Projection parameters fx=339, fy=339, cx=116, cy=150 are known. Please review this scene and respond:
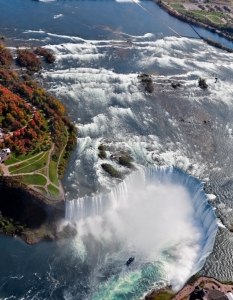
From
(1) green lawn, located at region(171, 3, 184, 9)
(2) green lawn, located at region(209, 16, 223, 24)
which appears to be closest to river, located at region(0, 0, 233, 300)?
(1) green lawn, located at region(171, 3, 184, 9)

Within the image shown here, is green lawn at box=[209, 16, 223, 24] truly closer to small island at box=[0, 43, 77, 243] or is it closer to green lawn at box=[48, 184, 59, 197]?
small island at box=[0, 43, 77, 243]

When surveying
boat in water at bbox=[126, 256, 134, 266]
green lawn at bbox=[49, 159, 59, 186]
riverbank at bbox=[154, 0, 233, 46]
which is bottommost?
boat in water at bbox=[126, 256, 134, 266]

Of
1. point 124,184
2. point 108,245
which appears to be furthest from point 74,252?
point 124,184

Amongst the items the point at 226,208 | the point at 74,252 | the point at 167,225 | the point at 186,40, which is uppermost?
the point at 186,40

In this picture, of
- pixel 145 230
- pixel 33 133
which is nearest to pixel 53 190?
pixel 33 133

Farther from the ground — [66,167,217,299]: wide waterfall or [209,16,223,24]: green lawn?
[209,16,223,24]: green lawn

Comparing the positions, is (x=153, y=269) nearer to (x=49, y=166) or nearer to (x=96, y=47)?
(x=49, y=166)

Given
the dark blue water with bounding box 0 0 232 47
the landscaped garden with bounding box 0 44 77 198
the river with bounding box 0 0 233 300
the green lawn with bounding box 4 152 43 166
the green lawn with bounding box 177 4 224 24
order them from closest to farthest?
the river with bounding box 0 0 233 300 < the landscaped garden with bounding box 0 44 77 198 < the green lawn with bounding box 4 152 43 166 < the dark blue water with bounding box 0 0 232 47 < the green lawn with bounding box 177 4 224 24
